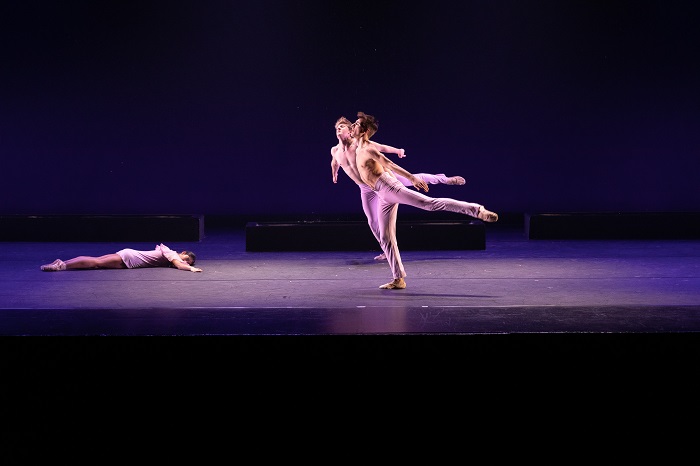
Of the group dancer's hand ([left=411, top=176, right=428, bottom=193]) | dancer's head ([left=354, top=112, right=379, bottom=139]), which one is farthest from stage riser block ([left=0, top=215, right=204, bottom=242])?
dancer's hand ([left=411, top=176, right=428, bottom=193])

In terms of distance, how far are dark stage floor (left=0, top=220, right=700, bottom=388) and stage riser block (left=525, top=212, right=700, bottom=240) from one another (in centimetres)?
29

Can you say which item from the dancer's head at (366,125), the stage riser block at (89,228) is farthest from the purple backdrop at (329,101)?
the dancer's head at (366,125)

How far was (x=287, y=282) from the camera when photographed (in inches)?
288

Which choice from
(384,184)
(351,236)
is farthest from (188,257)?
(384,184)

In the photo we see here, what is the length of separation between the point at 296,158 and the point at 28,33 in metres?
3.58

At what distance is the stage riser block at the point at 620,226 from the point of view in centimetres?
1025

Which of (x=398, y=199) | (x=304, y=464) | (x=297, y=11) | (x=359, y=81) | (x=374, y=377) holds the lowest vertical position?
(x=304, y=464)

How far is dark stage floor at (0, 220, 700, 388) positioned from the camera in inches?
129

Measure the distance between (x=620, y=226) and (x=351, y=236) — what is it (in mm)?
3315

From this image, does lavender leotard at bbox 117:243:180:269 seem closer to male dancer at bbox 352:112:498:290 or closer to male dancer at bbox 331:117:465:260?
male dancer at bbox 331:117:465:260

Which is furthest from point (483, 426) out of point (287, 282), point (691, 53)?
point (691, 53)

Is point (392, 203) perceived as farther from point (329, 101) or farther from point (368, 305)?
point (329, 101)

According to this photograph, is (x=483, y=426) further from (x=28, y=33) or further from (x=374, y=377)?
(x=28, y=33)

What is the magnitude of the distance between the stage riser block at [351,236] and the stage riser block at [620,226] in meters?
1.06
